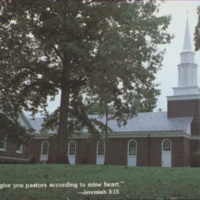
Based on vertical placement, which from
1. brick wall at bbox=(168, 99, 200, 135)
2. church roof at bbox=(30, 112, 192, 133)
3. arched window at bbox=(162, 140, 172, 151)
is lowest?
arched window at bbox=(162, 140, 172, 151)

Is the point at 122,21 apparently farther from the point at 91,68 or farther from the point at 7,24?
the point at 7,24

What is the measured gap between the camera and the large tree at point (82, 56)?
79.3 feet

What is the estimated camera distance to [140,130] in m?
46.8

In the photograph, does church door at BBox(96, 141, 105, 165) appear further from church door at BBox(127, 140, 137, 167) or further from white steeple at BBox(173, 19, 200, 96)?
white steeple at BBox(173, 19, 200, 96)

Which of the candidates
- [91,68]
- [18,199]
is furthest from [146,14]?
[18,199]

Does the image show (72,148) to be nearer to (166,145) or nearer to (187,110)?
(166,145)

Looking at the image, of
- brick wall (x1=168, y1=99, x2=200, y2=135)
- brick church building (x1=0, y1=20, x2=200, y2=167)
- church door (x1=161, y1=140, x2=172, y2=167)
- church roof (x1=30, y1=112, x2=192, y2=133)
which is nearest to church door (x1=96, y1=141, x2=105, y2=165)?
brick church building (x1=0, y1=20, x2=200, y2=167)

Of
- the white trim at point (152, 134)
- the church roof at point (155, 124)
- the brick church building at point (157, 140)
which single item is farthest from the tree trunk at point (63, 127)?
the white trim at point (152, 134)

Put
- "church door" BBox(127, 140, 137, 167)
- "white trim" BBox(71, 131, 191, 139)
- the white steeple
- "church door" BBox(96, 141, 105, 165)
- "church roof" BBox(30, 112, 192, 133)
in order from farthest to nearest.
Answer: the white steeple < "church door" BBox(96, 141, 105, 165) < "church door" BBox(127, 140, 137, 167) < "church roof" BBox(30, 112, 192, 133) < "white trim" BBox(71, 131, 191, 139)

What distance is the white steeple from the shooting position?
1940 inches

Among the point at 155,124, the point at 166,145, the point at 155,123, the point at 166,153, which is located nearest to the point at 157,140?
the point at 166,145

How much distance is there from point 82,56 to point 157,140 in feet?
76.3

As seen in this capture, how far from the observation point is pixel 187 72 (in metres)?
49.8

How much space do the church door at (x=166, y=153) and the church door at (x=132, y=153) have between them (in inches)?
131
